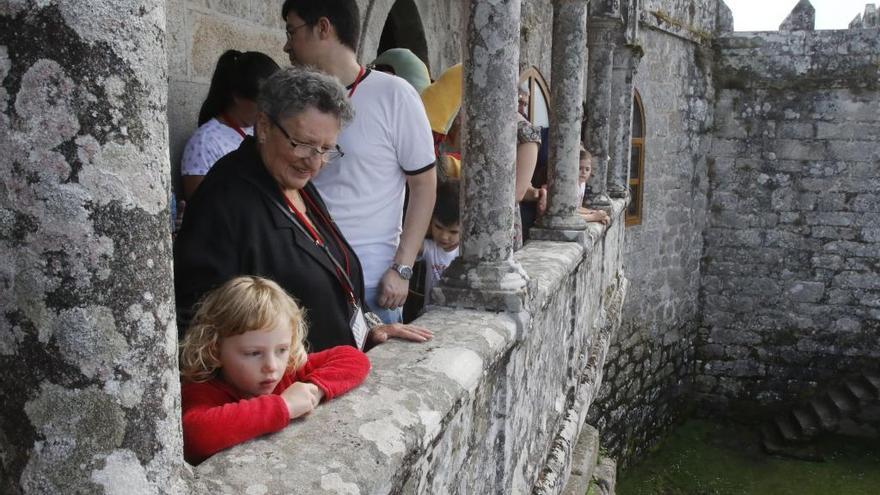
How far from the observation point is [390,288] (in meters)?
2.70

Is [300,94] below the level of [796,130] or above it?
above

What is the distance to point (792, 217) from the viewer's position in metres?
12.1

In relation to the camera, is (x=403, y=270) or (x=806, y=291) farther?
(x=806, y=291)

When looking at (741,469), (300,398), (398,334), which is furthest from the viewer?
(741,469)

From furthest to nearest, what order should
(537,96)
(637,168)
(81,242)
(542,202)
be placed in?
(637,168) → (537,96) → (542,202) → (81,242)

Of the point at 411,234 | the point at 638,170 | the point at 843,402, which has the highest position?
the point at 411,234

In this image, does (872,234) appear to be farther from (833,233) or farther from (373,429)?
(373,429)

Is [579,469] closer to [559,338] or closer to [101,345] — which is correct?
[559,338]

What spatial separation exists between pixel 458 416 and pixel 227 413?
85 centimetres

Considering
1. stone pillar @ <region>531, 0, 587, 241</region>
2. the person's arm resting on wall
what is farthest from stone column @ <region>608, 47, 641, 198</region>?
the person's arm resting on wall

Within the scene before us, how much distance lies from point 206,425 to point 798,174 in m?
11.8

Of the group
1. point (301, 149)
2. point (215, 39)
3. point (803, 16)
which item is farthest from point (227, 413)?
point (803, 16)

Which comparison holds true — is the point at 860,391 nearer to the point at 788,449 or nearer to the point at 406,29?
the point at 788,449

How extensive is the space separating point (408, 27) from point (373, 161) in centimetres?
398
